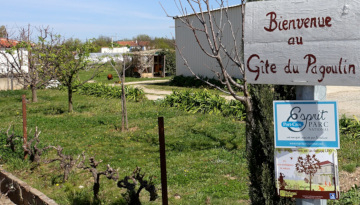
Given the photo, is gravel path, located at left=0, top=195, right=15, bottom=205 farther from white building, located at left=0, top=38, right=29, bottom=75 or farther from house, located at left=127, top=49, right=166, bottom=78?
house, located at left=127, top=49, right=166, bottom=78

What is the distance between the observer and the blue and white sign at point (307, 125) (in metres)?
2.47

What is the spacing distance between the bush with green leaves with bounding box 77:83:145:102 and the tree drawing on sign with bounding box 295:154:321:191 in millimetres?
13890

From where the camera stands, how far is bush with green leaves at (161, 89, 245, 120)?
1139cm

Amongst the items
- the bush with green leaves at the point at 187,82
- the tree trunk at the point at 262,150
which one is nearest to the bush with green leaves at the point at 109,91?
the bush with green leaves at the point at 187,82

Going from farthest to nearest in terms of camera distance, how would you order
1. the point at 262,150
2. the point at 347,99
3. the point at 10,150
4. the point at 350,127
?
the point at 347,99 → the point at 350,127 → the point at 10,150 → the point at 262,150

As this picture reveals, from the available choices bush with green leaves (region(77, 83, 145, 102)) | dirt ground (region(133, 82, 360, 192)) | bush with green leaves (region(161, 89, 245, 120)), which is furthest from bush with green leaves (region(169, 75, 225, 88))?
bush with green leaves (region(161, 89, 245, 120))

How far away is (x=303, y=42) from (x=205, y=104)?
10096 mm

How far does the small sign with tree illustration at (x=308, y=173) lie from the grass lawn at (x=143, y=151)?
272 centimetres

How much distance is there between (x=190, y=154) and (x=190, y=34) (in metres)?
16.9

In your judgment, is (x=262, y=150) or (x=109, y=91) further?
(x=109, y=91)

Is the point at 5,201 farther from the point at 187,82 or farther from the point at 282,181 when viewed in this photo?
the point at 187,82

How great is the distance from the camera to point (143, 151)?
820 cm

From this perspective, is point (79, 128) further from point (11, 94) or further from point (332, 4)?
point (11, 94)

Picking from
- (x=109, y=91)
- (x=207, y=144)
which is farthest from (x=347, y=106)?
(x=109, y=91)
